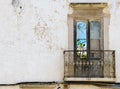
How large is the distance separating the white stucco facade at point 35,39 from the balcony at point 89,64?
24 cm

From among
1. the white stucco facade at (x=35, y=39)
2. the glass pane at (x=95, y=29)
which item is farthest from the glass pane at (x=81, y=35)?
the white stucco facade at (x=35, y=39)

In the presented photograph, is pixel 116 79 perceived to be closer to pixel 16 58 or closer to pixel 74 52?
pixel 74 52

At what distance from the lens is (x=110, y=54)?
15.9 metres

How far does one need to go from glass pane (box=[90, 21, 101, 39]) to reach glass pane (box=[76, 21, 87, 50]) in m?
0.20

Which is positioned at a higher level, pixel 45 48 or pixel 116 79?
pixel 45 48

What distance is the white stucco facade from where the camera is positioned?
16.0 m

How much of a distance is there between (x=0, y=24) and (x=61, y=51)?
211cm

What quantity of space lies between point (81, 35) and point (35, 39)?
1.47 m

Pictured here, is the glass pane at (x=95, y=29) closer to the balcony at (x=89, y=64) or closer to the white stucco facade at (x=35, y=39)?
the white stucco facade at (x=35, y=39)

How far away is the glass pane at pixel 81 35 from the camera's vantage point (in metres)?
16.2

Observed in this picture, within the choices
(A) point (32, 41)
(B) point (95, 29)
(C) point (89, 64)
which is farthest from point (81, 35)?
(A) point (32, 41)

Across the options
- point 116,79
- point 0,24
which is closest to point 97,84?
point 116,79

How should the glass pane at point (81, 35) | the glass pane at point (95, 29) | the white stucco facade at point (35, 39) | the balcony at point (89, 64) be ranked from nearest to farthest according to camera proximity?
1. the balcony at point (89, 64)
2. the white stucco facade at point (35, 39)
3. the glass pane at point (81, 35)
4. the glass pane at point (95, 29)

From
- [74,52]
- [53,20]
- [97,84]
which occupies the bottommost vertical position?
[97,84]
